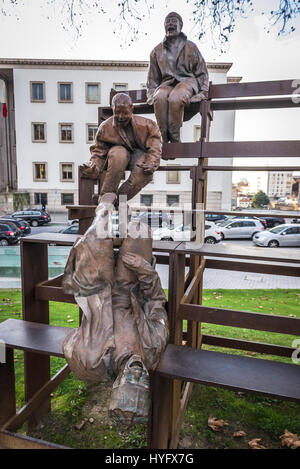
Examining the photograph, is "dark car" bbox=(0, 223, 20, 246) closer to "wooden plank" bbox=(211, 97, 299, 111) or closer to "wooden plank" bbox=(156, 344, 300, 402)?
"wooden plank" bbox=(211, 97, 299, 111)

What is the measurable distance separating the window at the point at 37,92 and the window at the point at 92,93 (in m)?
2.74

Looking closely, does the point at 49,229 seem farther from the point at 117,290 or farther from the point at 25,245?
the point at 117,290

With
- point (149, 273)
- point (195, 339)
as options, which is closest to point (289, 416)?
point (195, 339)

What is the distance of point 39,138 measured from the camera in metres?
21.3

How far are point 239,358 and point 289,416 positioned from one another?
1932 millimetres

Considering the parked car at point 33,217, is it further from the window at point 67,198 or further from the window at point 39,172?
the window at point 39,172

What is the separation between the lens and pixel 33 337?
234 centimetres

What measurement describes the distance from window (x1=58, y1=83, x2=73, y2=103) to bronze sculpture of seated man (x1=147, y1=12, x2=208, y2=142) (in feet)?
60.9

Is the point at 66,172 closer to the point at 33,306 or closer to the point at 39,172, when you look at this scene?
the point at 39,172

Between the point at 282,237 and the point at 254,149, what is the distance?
1046 cm

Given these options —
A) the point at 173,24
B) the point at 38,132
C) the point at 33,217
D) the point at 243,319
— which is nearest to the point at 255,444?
the point at 243,319

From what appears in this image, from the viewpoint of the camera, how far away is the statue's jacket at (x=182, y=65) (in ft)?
11.5

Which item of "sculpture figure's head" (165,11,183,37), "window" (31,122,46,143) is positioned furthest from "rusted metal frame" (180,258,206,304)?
"window" (31,122,46,143)
